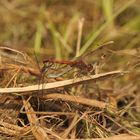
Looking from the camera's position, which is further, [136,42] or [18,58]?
[136,42]

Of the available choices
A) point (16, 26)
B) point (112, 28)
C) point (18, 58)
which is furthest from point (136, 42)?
point (18, 58)

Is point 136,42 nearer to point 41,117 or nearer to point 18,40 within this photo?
point 18,40

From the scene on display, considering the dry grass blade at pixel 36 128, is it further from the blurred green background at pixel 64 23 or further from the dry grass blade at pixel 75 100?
the blurred green background at pixel 64 23

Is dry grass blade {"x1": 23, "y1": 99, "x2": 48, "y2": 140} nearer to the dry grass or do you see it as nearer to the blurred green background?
the dry grass

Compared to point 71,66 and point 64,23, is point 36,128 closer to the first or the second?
point 71,66

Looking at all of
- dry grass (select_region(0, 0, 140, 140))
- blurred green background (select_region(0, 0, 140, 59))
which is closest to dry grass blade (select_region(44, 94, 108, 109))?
dry grass (select_region(0, 0, 140, 140))

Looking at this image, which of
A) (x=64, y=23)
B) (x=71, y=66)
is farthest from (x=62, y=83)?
(x=64, y=23)

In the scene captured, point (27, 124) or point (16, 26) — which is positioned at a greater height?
point (16, 26)

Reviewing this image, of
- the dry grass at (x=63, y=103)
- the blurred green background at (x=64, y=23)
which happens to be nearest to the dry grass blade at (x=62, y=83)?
the dry grass at (x=63, y=103)

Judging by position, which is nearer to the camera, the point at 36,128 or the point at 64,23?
the point at 36,128
